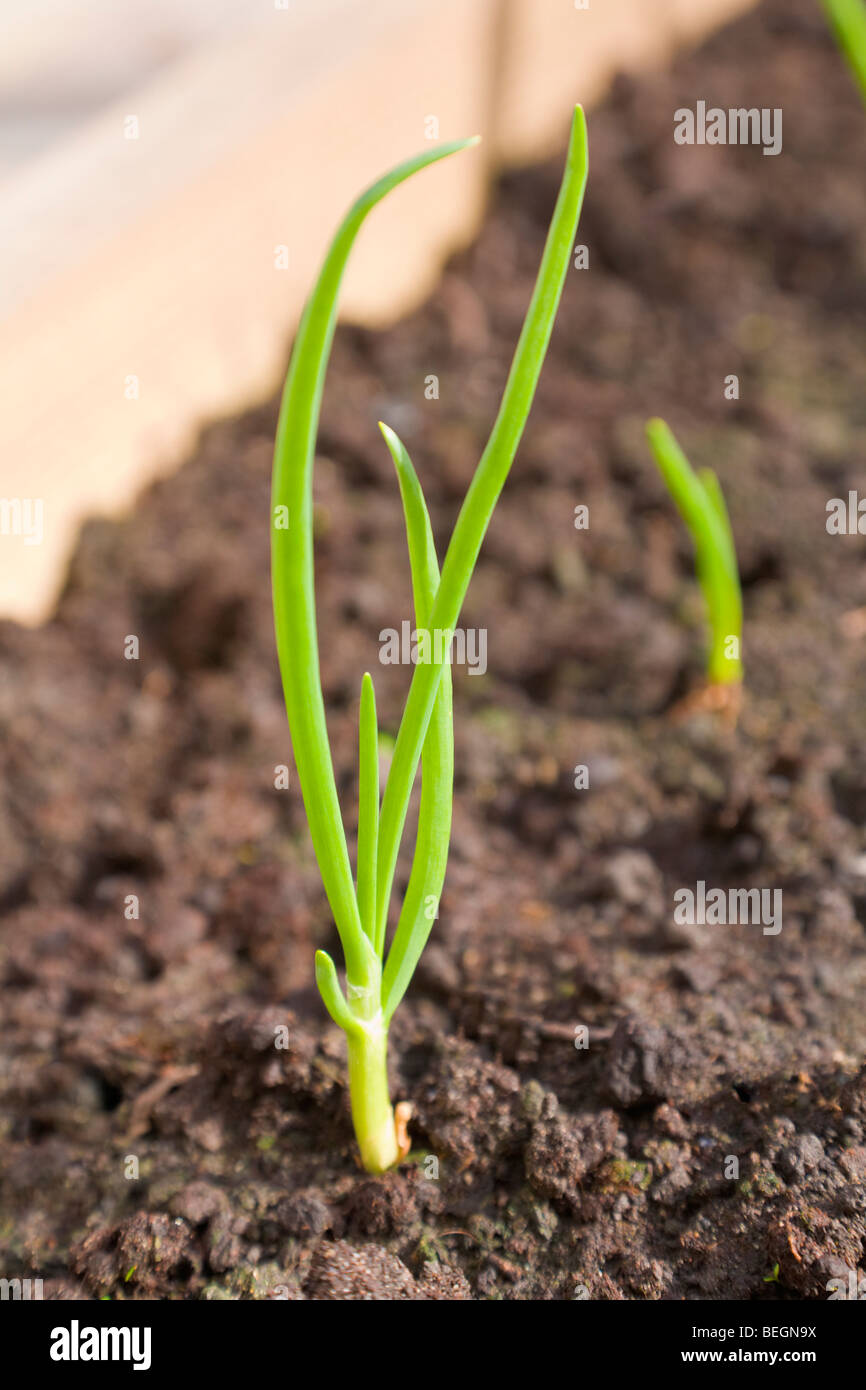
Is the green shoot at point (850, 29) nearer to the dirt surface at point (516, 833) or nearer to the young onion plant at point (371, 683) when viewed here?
the dirt surface at point (516, 833)

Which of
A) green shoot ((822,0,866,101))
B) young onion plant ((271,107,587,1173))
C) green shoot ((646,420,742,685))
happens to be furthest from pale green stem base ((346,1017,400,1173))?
green shoot ((822,0,866,101))

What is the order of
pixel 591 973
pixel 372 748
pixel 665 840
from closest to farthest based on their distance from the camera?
pixel 372 748
pixel 591 973
pixel 665 840

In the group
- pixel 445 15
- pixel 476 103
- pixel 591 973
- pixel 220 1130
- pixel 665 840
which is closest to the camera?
pixel 220 1130

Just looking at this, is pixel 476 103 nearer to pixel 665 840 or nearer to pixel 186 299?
pixel 186 299

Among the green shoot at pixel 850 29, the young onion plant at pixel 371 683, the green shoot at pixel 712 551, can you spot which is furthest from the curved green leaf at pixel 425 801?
the green shoot at pixel 850 29

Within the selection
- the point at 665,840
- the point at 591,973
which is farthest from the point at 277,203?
the point at 591,973

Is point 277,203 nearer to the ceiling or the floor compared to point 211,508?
nearer to the ceiling

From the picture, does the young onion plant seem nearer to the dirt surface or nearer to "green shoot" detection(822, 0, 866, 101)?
the dirt surface
